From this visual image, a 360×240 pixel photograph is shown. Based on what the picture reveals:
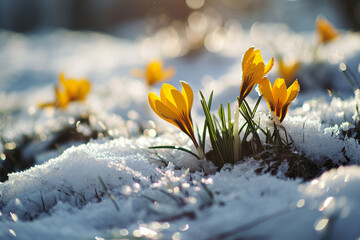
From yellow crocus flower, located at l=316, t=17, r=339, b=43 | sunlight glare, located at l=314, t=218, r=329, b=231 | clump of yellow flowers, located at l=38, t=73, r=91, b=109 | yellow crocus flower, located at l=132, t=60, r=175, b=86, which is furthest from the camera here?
yellow crocus flower, located at l=316, t=17, r=339, b=43

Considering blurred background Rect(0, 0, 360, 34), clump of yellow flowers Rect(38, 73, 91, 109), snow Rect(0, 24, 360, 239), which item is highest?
blurred background Rect(0, 0, 360, 34)

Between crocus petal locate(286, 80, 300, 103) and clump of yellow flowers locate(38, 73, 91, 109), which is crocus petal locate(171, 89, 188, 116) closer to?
crocus petal locate(286, 80, 300, 103)

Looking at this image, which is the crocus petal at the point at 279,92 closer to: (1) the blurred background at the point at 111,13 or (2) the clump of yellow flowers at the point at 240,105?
(2) the clump of yellow flowers at the point at 240,105

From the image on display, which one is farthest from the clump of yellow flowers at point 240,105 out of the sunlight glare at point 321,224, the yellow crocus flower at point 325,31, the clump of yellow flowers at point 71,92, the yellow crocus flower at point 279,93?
the yellow crocus flower at point 325,31

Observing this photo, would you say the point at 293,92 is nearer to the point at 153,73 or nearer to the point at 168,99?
the point at 168,99

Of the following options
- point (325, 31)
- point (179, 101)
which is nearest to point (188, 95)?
point (179, 101)

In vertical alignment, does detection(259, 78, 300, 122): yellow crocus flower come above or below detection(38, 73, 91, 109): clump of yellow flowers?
below

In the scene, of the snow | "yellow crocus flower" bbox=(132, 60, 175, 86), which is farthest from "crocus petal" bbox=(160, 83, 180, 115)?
"yellow crocus flower" bbox=(132, 60, 175, 86)

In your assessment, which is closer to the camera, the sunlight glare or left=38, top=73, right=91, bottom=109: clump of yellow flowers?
the sunlight glare

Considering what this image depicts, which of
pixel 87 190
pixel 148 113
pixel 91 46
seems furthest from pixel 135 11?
pixel 87 190
